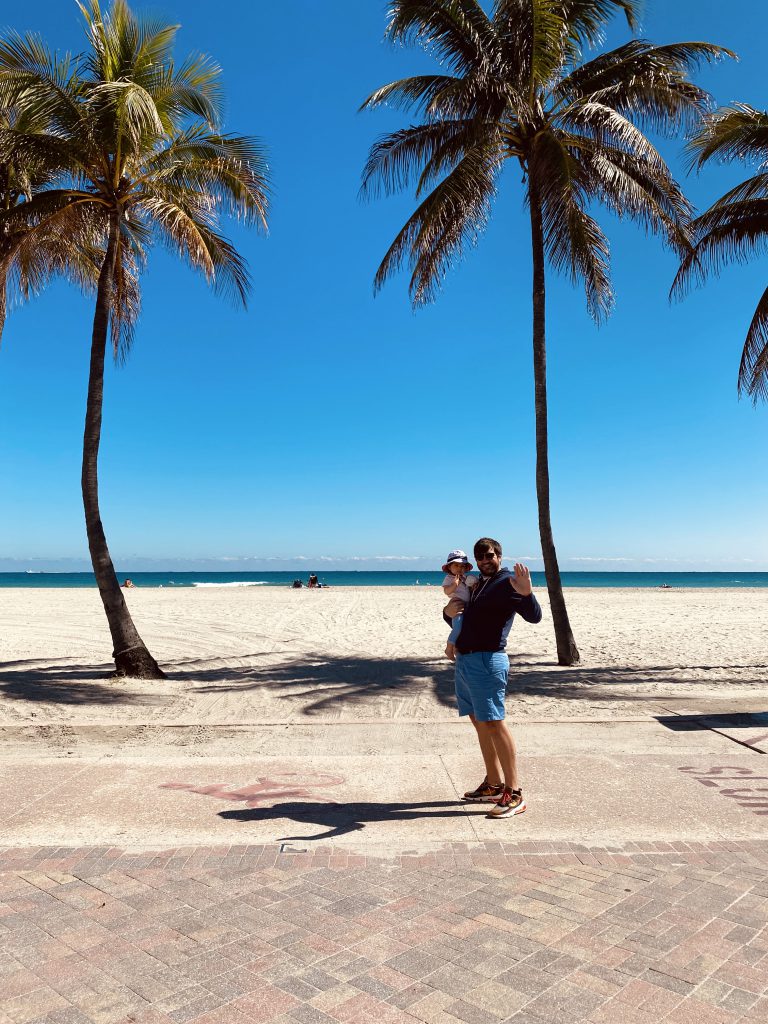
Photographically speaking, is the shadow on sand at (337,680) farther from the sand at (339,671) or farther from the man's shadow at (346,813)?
the man's shadow at (346,813)

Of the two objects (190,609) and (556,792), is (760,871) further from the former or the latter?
(190,609)

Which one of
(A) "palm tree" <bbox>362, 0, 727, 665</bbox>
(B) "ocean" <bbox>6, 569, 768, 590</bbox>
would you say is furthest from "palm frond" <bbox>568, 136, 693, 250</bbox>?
(B) "ocean" <bbox>6, 569, 768, 590</bbox>

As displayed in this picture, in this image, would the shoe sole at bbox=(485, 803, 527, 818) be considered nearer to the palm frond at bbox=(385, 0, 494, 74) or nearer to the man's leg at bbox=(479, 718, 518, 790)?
the man's leg at bbox=(479, 718, 518, 790)

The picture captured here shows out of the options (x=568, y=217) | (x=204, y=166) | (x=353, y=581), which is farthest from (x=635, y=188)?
(x=353, y=581)

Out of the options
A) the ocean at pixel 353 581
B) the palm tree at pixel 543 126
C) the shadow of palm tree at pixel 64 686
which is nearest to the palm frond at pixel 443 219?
the palm tree at pixel 543 126

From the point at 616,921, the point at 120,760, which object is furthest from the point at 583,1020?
the point at 120,760

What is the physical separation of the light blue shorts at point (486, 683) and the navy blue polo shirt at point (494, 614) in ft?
0.20

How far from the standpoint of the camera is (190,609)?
23.3m

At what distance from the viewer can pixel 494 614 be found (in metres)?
4.41

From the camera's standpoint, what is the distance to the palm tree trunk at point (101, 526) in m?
9.72

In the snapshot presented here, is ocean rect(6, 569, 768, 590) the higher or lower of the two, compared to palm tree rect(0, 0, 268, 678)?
lower

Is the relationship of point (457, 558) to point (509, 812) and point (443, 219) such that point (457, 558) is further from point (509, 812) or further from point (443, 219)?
point (443, 219)

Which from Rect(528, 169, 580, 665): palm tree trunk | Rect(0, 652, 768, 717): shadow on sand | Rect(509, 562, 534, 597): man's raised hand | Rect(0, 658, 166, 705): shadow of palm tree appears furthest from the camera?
Rect(528, 169, 580, 665): palm tree trunk

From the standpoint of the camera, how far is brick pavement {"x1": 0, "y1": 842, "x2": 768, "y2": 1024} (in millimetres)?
2471
